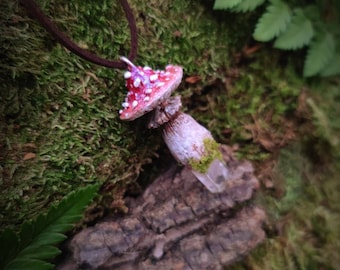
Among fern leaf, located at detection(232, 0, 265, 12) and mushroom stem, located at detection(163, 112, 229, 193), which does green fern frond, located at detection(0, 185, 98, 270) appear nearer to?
mushroom stem, located at detection(163, 112, 229, 193)

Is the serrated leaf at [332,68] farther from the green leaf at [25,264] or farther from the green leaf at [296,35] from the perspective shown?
the green leaf at [25,264]

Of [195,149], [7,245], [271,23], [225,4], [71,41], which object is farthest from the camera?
[271,23]

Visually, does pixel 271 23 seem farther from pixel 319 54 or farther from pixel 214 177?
pixel 214 177

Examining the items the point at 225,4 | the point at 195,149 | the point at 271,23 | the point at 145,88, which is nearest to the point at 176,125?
the point at 195,149

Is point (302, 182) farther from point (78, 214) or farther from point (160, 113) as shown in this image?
point (78, 214)

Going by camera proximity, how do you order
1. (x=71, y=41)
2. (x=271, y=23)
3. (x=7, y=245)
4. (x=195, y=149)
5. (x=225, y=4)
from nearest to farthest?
(x=7, y=245) → (x=71, y=41) → (x=195, y=149) → (x=225, y=4) → (x=271, y=23)

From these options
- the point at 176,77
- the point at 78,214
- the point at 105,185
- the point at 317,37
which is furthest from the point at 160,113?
the point at 317,37

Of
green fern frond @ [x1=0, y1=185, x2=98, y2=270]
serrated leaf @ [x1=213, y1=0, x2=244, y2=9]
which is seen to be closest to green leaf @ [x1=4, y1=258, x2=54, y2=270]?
green fern frond @ [x1=0, y1=185, x2=98, y2=270]

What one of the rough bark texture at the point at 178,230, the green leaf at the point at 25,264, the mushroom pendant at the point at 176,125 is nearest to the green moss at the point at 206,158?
the mushroom pendant at the point at 176,125
